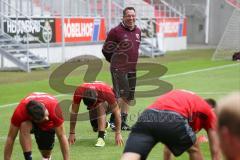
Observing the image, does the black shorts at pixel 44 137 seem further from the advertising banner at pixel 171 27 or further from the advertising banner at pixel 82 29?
the advertising banner at pixel 171 27

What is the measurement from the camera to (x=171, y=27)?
43.6 metres

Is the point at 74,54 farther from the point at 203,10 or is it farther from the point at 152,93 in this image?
the point at 203,10

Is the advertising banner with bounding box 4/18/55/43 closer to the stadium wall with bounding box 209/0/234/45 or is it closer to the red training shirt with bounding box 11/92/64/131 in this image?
the red training shirt with bounding box 11/92/64/131

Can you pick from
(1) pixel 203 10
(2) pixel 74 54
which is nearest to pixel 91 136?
(2) pixel 74 54

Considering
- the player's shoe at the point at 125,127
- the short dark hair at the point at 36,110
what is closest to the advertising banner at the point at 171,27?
the player's shoe at the point at 125,127

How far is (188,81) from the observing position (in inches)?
839

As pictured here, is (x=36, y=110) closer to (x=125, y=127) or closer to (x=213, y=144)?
(x=213, y=144)

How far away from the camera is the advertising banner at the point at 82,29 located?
32281 millimetres

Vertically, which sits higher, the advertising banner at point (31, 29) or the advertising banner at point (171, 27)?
the advertising banner at point (31, 29)

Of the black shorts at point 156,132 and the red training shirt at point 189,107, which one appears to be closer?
the black shorts at point 156,132

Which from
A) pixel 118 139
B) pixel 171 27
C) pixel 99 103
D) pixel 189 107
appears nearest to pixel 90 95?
pixel 99 103

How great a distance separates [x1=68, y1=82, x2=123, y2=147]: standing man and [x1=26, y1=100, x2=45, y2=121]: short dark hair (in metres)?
2.42

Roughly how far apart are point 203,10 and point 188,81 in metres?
31.0

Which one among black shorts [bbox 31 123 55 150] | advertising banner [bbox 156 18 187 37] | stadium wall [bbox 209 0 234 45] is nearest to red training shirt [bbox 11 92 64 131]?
black shorts [bbox 31 123 55 150]
